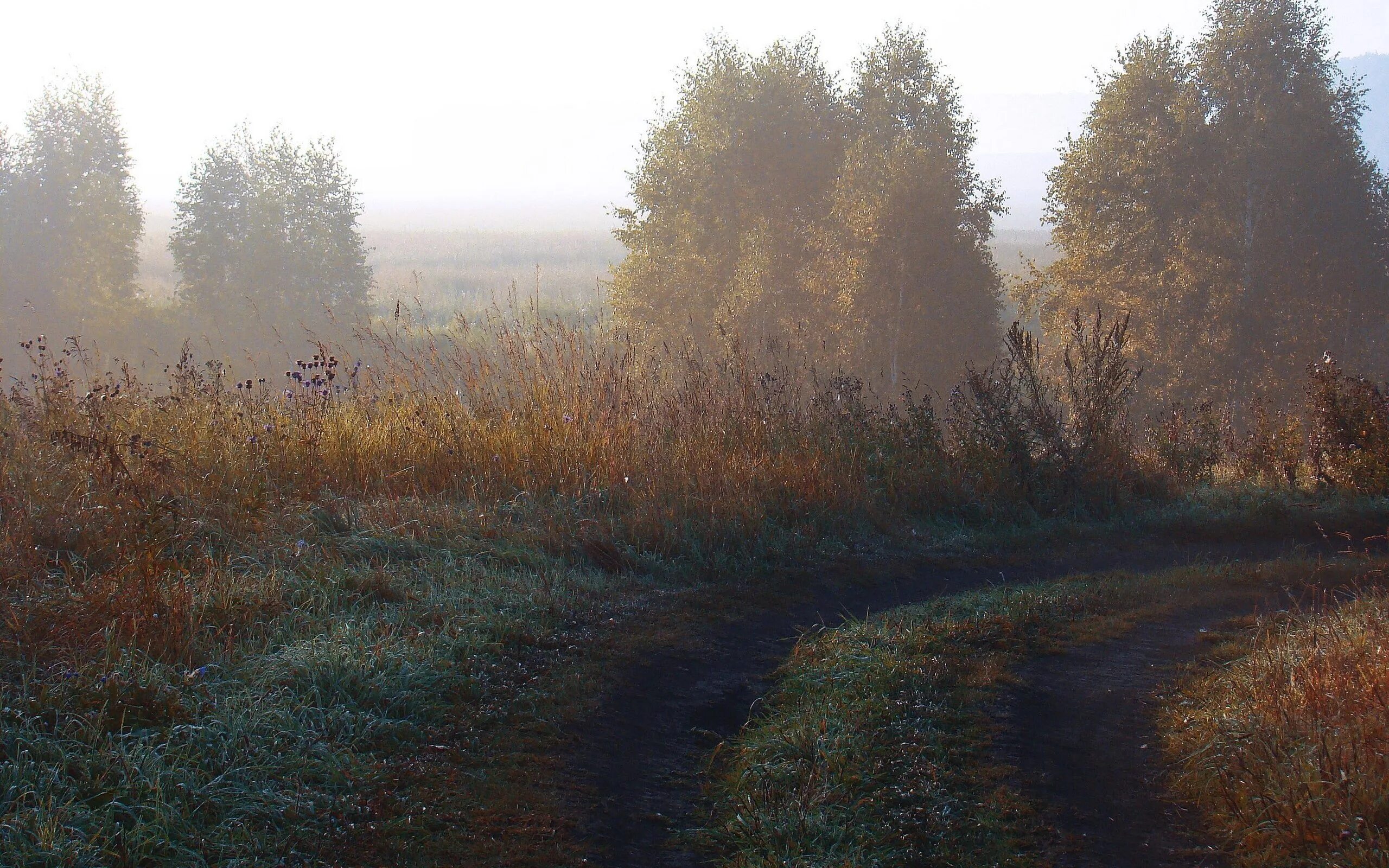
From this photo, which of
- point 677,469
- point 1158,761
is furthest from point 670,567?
point 1158,761

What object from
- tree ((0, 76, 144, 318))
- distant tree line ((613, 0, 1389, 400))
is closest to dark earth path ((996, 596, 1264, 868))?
distant tree line ((613, 0, 1389, 400))

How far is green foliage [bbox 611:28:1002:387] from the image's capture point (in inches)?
1069

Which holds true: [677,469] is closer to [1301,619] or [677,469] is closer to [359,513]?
[359,513]

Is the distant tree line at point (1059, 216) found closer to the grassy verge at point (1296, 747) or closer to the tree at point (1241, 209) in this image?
the tree at point (1241, 209)

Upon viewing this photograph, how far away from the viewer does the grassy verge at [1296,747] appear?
272cm

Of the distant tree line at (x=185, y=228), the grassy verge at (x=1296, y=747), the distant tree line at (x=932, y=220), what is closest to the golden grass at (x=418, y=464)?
the grassy verge at (x=1296, y=747)

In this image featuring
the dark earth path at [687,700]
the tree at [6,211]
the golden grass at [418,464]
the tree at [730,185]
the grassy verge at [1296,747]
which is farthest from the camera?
the tree at [6,211]

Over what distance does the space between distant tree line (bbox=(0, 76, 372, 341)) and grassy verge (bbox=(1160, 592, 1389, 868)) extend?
36.5m

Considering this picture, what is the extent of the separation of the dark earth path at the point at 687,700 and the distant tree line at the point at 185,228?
3418 cm

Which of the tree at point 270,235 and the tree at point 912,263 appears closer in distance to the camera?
the tree at point 912,263

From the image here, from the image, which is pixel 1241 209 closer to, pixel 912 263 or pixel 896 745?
pixel 912 263

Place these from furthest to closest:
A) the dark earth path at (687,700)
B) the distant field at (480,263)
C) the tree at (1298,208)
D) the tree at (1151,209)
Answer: the distant field at (480,263) < the tree at (1151,209) < the tree at (1298,208) < the dark earth path at (687,700)

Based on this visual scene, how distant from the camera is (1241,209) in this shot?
25.2 meters

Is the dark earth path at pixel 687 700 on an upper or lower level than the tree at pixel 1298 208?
lower
